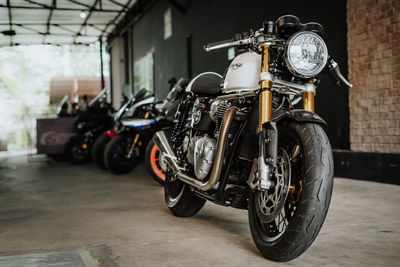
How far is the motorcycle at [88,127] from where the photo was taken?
7715 millimetres

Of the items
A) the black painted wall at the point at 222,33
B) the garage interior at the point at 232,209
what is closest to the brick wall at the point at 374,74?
the garage interior at the point at 232,209

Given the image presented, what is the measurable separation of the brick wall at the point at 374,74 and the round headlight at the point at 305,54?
2287mm

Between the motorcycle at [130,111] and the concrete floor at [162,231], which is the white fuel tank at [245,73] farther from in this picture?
the motorcycle at [130,111]

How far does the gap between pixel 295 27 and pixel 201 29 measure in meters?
6.20

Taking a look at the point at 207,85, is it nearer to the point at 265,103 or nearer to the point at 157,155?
the point at 265,103

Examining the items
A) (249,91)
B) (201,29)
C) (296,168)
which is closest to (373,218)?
(296,168)

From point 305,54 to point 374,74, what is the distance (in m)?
2.52

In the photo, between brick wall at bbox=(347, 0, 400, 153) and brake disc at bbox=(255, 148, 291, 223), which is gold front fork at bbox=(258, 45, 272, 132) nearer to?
brake disc at bbox=(255, 148, 291, 223)

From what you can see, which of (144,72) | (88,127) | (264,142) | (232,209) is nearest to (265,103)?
(264,142)

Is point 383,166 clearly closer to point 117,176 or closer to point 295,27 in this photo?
point 295,27

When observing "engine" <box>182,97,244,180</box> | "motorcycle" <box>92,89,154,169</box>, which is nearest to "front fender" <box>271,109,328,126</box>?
"engine" <box>182,97,244,180</box>

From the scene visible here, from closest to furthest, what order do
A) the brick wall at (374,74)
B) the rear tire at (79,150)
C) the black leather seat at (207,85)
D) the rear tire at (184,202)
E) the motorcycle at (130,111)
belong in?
the black leather seat at (207,85), the rear tire at (184,202), the brick wall at (374,74), the motorcycle at (130,111), the rear tire at (79,150)

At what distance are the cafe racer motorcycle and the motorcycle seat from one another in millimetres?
11

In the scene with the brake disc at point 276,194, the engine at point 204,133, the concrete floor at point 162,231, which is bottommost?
the concrete floor at point 162,231
